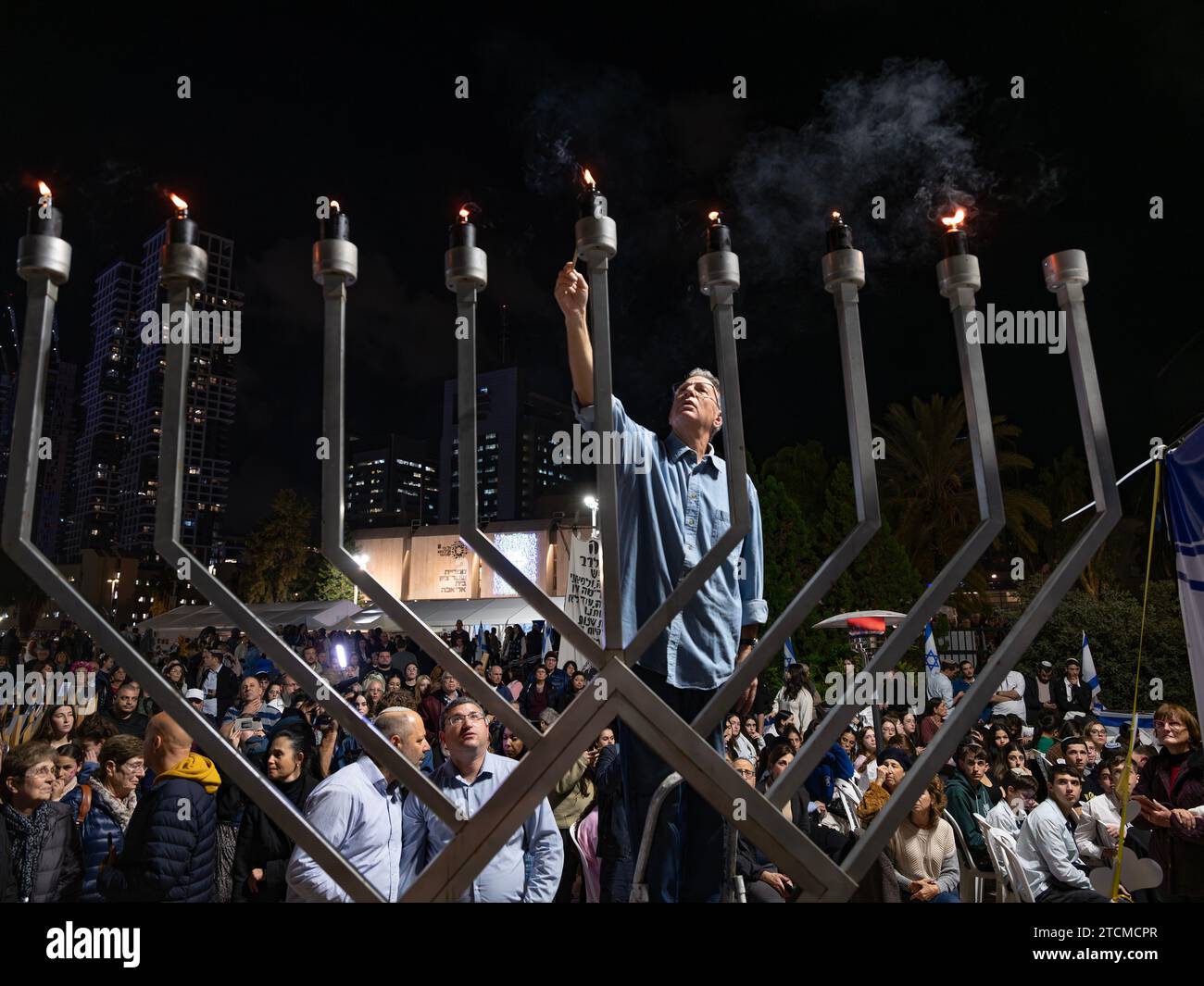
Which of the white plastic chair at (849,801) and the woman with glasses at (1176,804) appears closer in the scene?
the woman with glasses at (1176,804)

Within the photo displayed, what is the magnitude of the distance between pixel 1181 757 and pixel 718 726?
423 cm

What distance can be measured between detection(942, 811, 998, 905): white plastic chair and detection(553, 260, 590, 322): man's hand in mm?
4734

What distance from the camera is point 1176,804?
452 centimetres

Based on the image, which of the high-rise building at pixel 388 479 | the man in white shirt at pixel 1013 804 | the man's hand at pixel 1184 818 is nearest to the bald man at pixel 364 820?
the man's hand at pixel 1184 818

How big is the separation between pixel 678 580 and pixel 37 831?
3.60m

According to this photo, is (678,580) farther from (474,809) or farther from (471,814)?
(474,809)

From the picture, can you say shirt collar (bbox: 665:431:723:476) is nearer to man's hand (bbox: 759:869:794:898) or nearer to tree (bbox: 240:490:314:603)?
man's hand (bbox: 759:869:794:898)

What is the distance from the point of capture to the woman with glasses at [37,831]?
147 inches

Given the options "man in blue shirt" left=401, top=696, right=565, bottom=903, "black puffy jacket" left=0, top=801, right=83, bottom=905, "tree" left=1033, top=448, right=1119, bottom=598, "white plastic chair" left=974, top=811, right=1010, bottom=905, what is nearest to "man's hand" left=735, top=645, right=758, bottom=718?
"man in blue shirt" left=401, top=696, right=565, bottom=903

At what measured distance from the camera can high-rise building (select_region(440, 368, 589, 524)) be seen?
6141cm

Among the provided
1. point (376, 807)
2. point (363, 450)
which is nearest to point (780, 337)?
point (376, 807)

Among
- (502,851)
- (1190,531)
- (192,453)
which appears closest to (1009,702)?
(1190,531)

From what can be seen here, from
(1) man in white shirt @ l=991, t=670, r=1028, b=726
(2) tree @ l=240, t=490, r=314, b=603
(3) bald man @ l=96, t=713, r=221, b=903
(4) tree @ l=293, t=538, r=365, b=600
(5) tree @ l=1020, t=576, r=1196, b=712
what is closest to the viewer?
(3) bald man @ l=96, t=713, r=221, b=903

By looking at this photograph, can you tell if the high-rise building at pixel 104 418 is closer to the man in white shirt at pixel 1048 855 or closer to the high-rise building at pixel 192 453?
the high-rise building at pixel 192 453
